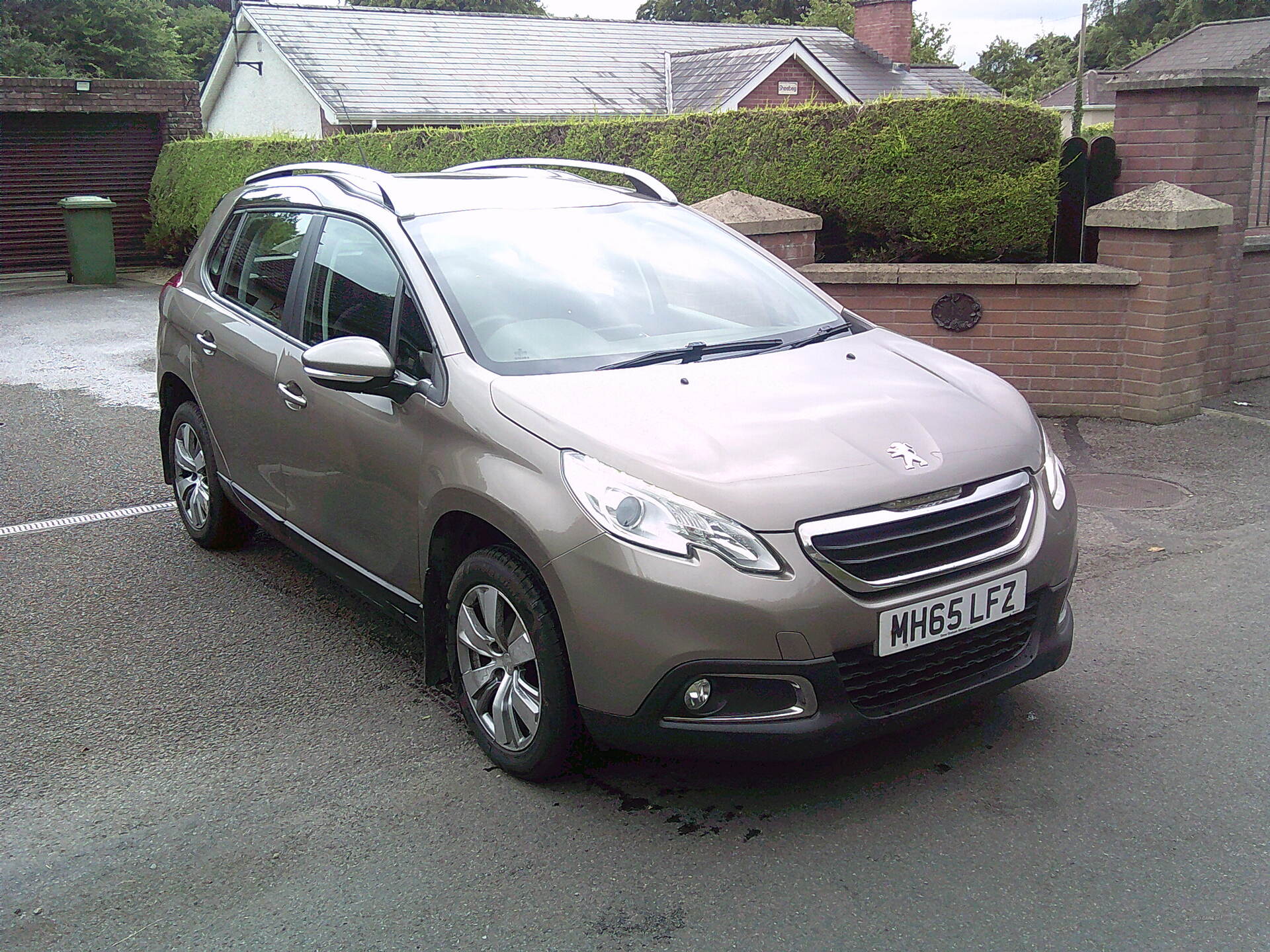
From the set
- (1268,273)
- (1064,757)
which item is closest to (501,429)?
(1064,757)

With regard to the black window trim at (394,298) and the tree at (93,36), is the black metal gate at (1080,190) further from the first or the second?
the tree at (93,36)

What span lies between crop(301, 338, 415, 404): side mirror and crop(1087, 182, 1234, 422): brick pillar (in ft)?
18.5

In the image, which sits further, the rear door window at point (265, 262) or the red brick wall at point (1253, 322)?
the red brick wall at point (1253, 322)

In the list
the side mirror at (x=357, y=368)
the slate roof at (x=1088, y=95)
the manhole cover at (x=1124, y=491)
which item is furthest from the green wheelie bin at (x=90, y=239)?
the slate roof at (x=1088, y=95)

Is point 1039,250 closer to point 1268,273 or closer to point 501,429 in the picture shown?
point 1268,273

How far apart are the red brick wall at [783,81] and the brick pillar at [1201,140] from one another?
2368 cm

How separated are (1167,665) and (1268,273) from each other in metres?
5.83

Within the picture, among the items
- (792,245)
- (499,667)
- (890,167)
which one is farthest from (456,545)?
(890,167)

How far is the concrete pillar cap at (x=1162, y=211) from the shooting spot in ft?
24.9

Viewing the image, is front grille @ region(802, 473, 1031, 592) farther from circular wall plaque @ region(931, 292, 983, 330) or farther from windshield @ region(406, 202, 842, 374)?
circular wall plaque @ region(931, 292, 983, 330)

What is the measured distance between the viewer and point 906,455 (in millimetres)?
3371

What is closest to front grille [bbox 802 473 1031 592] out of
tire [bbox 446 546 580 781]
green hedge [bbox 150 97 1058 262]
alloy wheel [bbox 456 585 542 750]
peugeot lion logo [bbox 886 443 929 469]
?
peugeot lion logo [bbox 886 443 929 469]

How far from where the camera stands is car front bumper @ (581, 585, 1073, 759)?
3.10m

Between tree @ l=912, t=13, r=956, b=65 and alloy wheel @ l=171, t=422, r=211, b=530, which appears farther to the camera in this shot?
tree @ l=912, t=13, r=956, b=65
